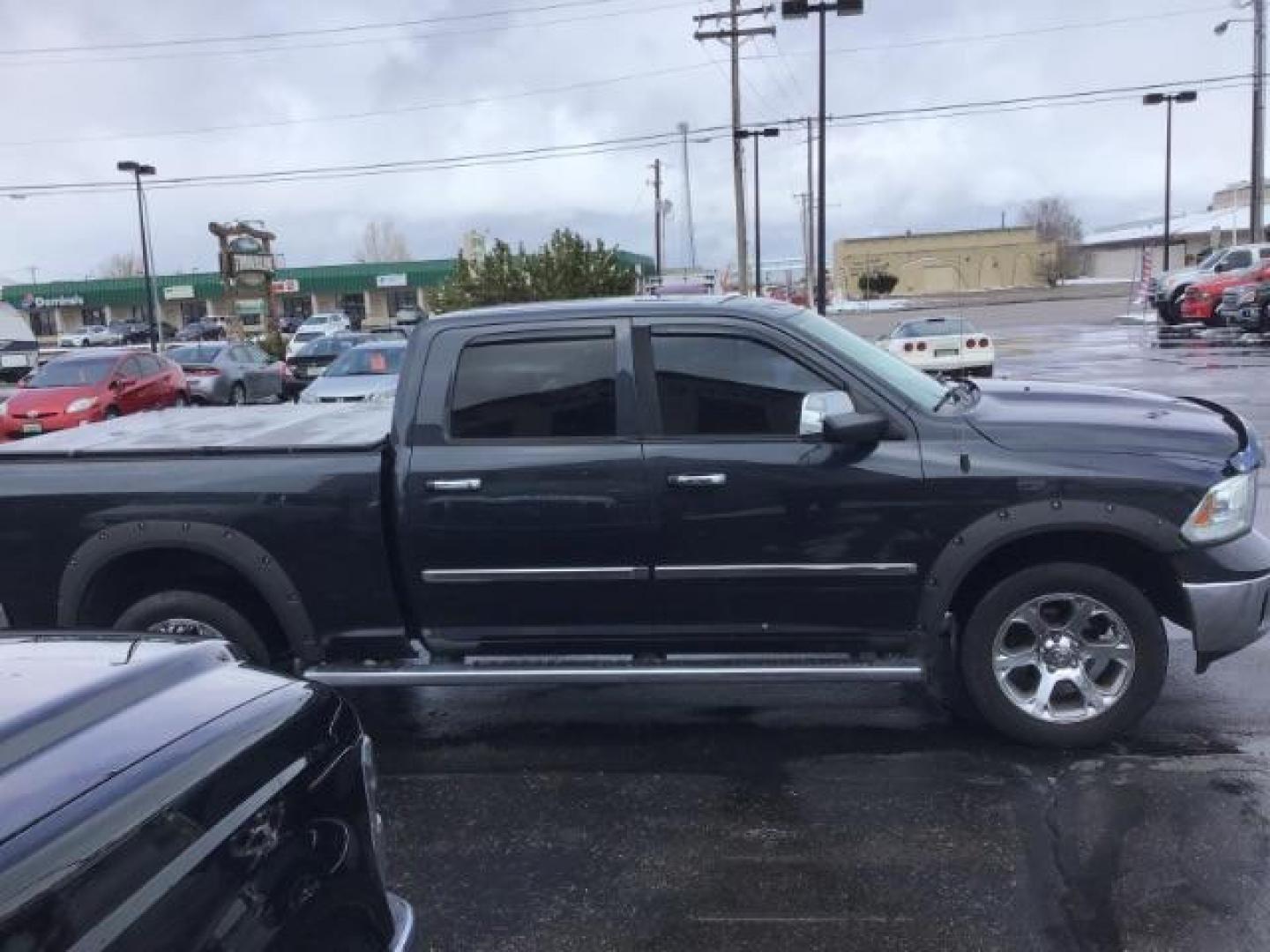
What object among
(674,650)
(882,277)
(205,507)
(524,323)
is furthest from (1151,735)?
(882,277)

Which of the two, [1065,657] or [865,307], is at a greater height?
[865,307]

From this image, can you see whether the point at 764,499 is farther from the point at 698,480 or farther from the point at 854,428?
the point at 854,428

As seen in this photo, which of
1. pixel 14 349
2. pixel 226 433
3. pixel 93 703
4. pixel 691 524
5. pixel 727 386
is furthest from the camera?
pixel 14 349

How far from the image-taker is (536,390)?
194 inches

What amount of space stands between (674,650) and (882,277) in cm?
8572

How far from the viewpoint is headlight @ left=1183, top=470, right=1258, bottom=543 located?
4488 millimetres

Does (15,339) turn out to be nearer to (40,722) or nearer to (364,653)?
(364,653)

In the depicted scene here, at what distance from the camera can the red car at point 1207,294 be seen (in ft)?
104

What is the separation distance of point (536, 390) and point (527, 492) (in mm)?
472

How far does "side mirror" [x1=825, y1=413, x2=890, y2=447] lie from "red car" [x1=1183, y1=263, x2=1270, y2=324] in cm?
3124

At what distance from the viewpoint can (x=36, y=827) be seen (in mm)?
1644

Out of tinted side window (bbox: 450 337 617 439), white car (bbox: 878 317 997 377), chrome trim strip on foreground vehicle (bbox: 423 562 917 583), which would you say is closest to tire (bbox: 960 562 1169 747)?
chrome trim strip on foreground vehicle (bbox: 423 562 917 583)

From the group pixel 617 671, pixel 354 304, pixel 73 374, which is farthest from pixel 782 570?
pixel 354 304

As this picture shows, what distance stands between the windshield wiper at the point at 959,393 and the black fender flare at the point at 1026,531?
0.56m
